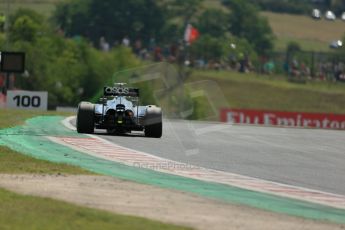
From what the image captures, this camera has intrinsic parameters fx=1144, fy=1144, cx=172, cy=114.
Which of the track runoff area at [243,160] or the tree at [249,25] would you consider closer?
the track runoff area at [243,160]

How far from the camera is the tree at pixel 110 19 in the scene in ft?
511

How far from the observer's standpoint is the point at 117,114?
84.0 feet

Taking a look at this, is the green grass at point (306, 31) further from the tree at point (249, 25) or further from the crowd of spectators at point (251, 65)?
the crowd of spectators at point (251, 65)

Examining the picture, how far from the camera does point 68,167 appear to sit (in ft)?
56.5

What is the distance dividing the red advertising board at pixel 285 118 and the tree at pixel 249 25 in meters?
89.5

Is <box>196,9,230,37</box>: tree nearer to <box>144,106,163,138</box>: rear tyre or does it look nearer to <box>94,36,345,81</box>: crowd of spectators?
<box>94,36,345,81</box>: crowd of spectators

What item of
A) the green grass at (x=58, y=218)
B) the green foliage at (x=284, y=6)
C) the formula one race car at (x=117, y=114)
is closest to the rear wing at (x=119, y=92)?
the formula one race car at (x=117, y=114)

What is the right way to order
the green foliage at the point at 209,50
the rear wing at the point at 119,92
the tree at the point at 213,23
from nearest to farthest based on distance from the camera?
1. the rear wing at the point at 119,92
2. the green foliage at the point at 209,50
3. the tree at the point at 213,23

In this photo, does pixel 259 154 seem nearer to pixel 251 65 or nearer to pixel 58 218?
pixel 58 218

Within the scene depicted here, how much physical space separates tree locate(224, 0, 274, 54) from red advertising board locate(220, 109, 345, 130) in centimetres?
8952

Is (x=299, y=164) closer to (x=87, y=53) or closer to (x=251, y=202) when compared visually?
(x=251, y=202)

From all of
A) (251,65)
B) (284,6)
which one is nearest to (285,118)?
(251,65)

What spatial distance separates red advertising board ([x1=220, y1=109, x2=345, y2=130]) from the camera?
2381 inches

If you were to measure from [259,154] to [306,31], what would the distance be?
416 feet
